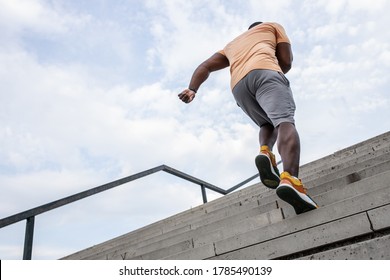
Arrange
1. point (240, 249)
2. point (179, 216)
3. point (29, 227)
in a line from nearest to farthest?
point (240, 249) < point (29, 227) < point (179, 216)

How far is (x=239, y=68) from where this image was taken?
249 centimetres

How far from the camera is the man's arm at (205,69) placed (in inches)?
110

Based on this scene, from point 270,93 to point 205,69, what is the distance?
82cm

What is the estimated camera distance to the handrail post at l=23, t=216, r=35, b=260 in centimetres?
290

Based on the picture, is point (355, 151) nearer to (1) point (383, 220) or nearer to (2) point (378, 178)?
(2) point (378, 178)

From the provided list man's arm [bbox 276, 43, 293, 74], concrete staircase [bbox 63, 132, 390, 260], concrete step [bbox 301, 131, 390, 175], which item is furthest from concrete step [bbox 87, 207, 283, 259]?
concrete step [bbox 301, 131, 390, 175]

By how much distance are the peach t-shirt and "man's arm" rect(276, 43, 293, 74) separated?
4 cm

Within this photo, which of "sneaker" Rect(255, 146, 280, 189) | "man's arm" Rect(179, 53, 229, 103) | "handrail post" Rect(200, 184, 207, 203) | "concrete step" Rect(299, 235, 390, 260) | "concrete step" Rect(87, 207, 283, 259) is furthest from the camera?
"handrail post" Rect(200, 184, 207, 203)

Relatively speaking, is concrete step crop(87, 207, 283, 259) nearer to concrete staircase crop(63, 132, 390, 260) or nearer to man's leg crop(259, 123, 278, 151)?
concrete staircase crop(63, 132, 390, 260)

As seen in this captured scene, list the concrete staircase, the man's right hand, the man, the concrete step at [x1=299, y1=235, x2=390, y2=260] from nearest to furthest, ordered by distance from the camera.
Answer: the concrete step at [x1=299, y1=235, x2=390, y2=260] < the concrete staircase < the man < the man's right hand

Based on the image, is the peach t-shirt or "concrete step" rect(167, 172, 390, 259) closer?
"concrete step" rect(167, 172, 390, 259)
